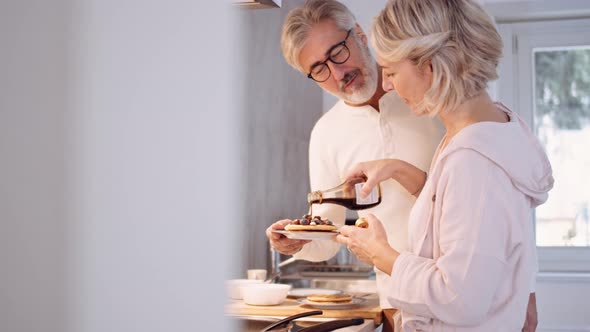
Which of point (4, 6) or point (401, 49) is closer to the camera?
point (4, 6)

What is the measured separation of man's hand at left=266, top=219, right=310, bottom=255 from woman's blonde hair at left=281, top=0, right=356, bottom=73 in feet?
1.65

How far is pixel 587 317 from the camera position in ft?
12.2

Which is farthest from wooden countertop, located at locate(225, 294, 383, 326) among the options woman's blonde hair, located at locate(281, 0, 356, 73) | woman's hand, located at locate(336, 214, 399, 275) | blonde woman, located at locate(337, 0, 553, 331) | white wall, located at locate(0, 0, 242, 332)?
white wall, located at locate(0, 0, 242, 332)

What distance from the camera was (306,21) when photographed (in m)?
2.00

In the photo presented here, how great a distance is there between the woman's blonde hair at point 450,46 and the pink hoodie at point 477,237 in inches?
3.4

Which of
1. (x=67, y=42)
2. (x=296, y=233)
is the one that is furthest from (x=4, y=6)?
(x=296, y=233)

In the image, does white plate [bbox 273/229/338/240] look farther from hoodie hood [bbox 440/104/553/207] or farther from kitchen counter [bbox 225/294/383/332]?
hoodie hood [bbox 440/104/553/207]

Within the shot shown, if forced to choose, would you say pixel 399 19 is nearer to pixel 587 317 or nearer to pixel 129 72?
pixel 129 72

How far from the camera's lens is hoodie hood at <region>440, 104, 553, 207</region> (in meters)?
1.25

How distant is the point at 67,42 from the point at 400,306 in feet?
3.46

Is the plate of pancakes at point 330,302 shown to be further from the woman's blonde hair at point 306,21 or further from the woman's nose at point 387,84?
the woman's nose at point 387,84

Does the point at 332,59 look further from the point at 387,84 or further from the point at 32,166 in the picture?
the point at 32,166

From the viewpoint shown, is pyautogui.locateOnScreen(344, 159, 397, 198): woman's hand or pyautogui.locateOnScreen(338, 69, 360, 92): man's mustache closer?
pyautogui.locateOnScreen(344, 159, 397, 198): woman's hand

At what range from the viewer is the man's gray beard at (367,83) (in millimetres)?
2021
